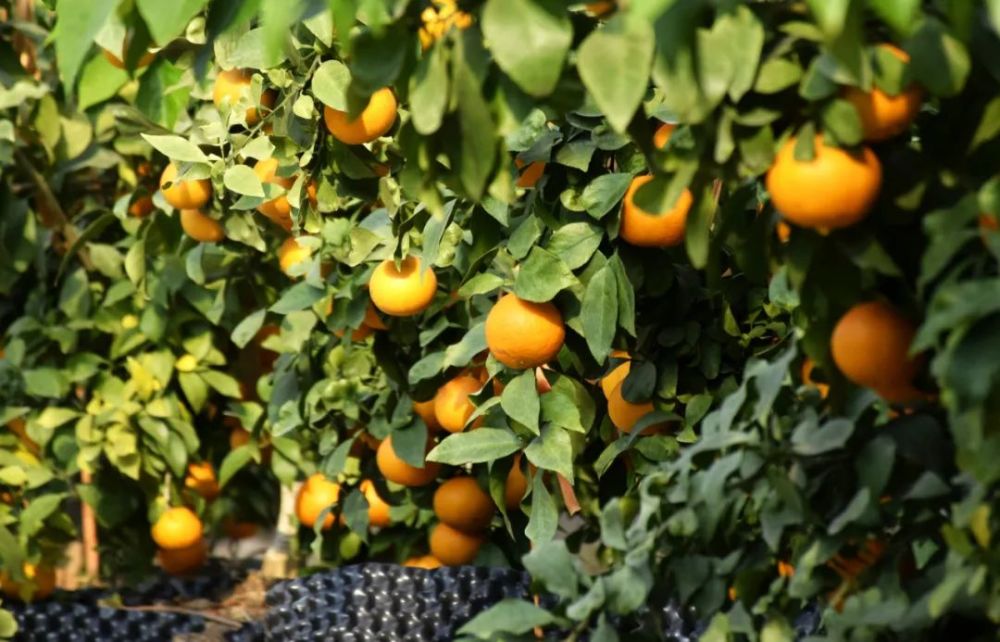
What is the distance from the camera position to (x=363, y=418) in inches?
68.6

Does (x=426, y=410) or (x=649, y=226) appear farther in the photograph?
(x=426, y=410)

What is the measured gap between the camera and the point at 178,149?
58.0 inches

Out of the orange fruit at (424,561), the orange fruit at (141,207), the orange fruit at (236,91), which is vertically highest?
the orange fruit at (236,91)

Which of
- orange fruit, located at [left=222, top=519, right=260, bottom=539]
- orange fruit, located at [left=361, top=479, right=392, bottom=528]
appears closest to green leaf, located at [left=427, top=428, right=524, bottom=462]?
orange fruit, located at [left=361, top=479, right=392, bottom=528]

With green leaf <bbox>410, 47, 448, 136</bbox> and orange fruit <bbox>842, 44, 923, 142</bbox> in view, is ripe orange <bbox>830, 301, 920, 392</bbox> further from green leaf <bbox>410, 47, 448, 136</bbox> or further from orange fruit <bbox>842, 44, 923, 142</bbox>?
green leaf <bbox>410, 47, 448, 136</bbox>

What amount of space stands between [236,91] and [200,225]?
21 cm

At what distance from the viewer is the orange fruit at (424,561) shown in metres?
1.73

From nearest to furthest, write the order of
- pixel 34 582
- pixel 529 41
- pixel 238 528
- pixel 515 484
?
pixel 529 41, pixel 515 484, pixel 34 582, pixel 238 528

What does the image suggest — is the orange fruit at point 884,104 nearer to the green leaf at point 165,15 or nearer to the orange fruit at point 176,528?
the green leaf at point 165,15

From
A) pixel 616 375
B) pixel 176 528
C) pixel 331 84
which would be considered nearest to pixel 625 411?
pixel 616 375

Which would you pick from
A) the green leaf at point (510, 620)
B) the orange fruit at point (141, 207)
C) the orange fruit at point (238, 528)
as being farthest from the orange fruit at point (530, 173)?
the orange fruit at point (238, 528)

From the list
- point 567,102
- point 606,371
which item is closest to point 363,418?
point 606,371

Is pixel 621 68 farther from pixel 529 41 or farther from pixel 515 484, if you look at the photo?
pixel 515 484

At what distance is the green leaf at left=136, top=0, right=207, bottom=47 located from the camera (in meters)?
0.82
